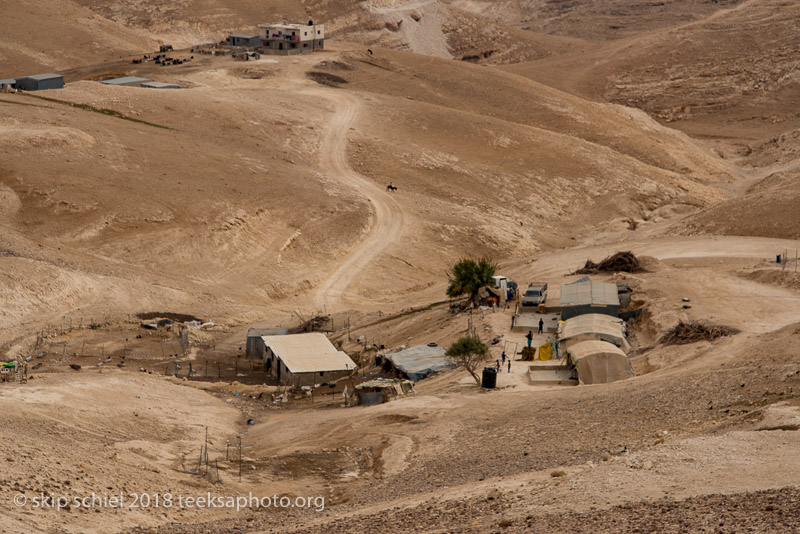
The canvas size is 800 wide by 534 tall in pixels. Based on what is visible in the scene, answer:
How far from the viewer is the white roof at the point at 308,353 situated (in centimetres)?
4353

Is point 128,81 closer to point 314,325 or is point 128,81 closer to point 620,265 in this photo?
point 314,325

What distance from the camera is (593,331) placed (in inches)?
1550

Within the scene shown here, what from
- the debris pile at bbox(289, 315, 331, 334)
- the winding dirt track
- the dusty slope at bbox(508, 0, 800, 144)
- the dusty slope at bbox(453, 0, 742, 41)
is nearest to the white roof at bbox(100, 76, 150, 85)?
the winding dirt track

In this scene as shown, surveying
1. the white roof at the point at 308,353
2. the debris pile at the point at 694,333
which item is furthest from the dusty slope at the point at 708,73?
the debris pile at the point at 694,333

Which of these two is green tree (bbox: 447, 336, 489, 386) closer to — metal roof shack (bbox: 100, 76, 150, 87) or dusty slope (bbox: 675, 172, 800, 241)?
dusty slope (bbox: 675, 172, 800, 241)

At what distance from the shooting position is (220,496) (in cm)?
2555

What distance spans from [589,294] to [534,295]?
2.92 m

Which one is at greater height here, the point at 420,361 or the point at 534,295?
the point at 534,295

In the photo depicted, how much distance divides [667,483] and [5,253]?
43741 mm

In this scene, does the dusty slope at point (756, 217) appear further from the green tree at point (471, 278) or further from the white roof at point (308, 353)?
the white roof at point (308, 353)

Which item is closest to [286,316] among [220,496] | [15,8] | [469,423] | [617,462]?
[469,423]

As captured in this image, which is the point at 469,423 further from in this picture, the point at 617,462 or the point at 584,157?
the point at 584,157

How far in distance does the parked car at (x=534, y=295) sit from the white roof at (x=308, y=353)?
331 inches

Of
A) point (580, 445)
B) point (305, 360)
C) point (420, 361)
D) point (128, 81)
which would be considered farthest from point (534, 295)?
point (128, 81)
